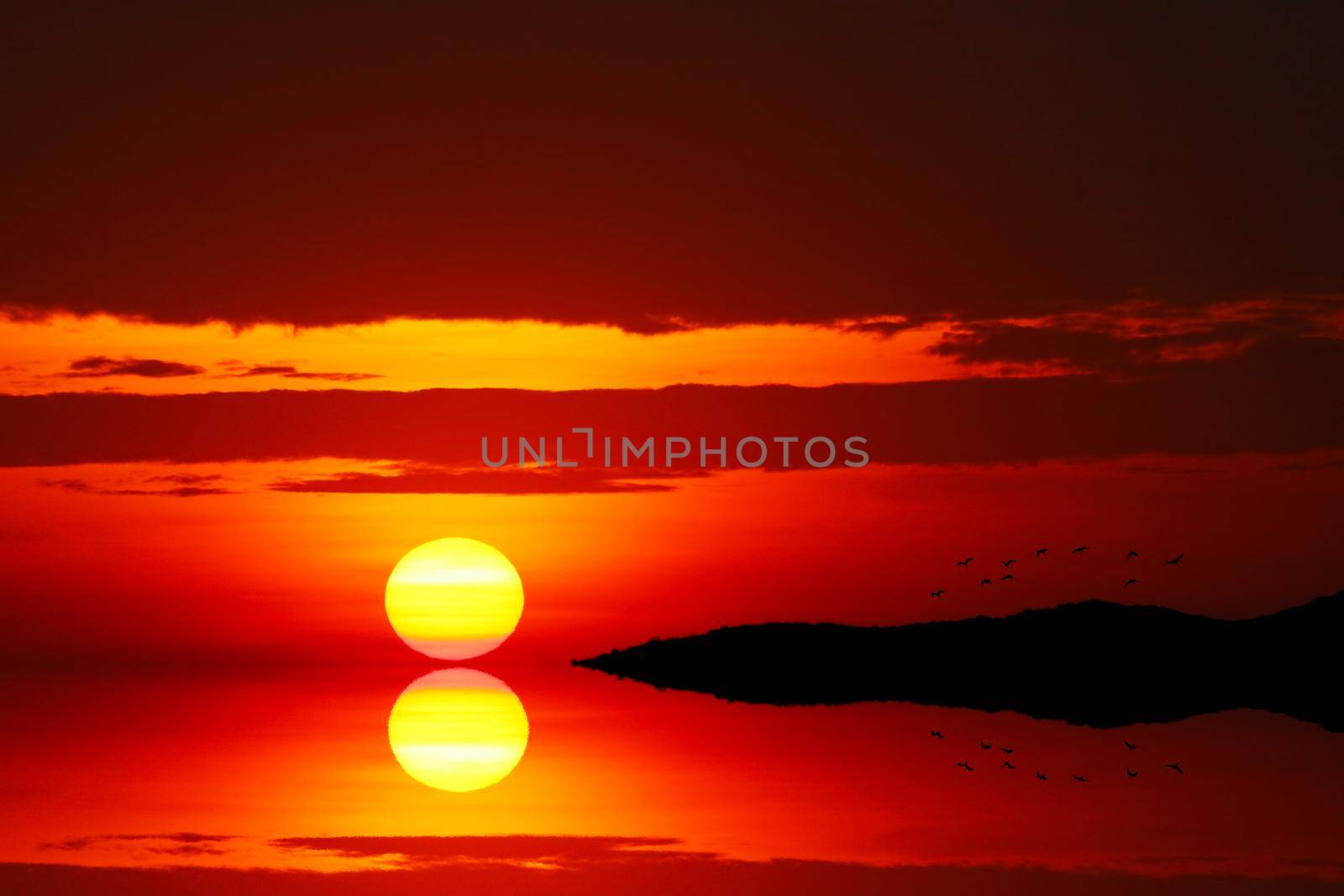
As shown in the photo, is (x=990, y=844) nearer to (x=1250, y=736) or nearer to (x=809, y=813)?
(x=809, y=813)

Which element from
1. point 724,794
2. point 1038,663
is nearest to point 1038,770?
point 724,794

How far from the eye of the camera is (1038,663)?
9738 centimetres

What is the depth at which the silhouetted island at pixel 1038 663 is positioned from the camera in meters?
66.1

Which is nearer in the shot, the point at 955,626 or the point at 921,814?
the point at 921,814

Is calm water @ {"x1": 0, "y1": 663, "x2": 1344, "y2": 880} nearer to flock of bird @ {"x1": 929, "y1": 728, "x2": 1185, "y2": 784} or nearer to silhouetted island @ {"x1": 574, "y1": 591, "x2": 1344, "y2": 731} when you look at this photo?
flock of bird @ {"x1": 929, "y1": 728, "x2": 1185, "y2": 784}

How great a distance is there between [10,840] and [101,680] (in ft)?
192

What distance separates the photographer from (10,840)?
25.4 meters

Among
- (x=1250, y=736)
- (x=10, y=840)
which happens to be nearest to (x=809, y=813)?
(x=10, y=840)

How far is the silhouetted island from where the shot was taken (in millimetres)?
66062

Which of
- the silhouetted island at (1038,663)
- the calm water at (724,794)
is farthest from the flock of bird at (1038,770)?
the silhouetted island at (1038,663)

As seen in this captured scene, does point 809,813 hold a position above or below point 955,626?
below

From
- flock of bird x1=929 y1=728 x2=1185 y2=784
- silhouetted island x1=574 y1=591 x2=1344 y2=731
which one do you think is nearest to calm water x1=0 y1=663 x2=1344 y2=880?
flock of bird x1=929 y1=728 x2=1185 y2=784

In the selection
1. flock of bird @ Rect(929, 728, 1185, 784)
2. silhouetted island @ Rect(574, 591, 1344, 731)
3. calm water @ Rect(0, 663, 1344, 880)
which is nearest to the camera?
calm water @ Rect(0, 663, 1344, 880)

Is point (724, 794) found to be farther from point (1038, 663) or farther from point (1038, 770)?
point (1038, 663)
